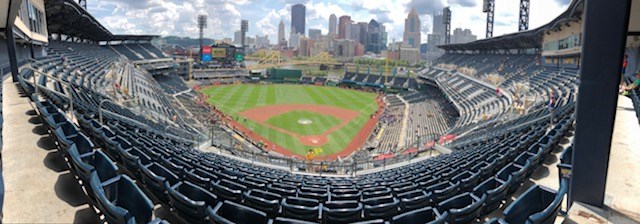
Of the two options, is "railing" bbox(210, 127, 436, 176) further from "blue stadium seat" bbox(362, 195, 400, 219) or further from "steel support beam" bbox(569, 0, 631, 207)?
"steel support beam" bbox(569, 0, 631, 207)

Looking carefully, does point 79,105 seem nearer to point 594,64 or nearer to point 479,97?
point 594,64

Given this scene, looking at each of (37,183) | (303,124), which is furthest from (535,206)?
(303,124)

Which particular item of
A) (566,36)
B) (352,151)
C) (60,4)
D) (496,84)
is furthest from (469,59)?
(60,4)

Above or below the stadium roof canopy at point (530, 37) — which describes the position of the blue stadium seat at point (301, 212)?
below

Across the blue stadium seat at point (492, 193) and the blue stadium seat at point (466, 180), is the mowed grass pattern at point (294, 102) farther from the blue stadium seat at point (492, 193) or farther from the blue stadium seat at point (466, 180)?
the blue stadium seat at point (492, 193)

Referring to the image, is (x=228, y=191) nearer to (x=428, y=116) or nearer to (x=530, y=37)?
(x=428, y=116)

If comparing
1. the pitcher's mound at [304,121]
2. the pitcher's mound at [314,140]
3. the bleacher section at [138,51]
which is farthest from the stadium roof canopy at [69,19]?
the pitcher's mound at [304,121]
